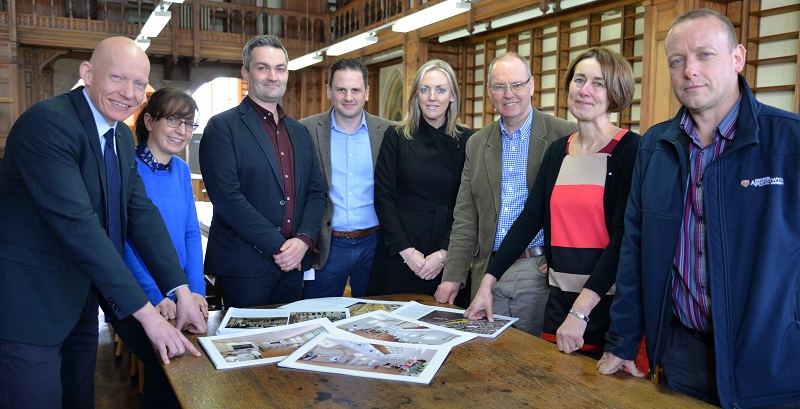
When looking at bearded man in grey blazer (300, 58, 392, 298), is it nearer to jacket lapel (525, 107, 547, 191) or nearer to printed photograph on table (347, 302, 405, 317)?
printed photograph on table (347, 302, 405, 317)

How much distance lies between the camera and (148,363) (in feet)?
7.29

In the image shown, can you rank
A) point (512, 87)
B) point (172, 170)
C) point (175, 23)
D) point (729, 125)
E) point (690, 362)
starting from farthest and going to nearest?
point (175, 23), point (172, 170), point (512, 87), point (690, 362), point (729, 125)

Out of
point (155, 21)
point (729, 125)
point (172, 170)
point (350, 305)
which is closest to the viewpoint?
point (729, 125)

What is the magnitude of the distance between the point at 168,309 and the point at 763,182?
1.74m

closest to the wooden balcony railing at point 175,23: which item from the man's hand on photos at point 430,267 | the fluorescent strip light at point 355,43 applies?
the fluorescent strip light at point 355,43

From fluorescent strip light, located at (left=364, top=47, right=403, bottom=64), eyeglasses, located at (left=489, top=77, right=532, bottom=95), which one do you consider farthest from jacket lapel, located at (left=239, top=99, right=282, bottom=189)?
fluorescent strip light, located at (left=364, top=47, right=403, bottom=64)

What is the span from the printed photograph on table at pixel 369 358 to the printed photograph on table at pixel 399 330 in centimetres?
5

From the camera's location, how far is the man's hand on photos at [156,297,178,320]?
203 cm

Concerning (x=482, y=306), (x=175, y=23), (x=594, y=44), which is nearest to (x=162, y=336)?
(x=482, y=306)

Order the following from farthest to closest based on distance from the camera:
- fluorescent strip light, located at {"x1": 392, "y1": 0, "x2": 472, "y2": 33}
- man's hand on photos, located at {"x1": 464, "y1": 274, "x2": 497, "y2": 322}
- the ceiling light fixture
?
Result: the ceiling light fixture → fluorescent strip light, located at {"x1": 392, "y1": 0, "x2": 472, "y2": 33} → man's hand on photos, located at {"x1": 464, "y1": 274, "x2": 497, "y2": 322}

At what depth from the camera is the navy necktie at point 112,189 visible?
71.6 inches

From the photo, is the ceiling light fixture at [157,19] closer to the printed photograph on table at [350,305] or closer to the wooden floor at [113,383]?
the wooden floor at [113,383]

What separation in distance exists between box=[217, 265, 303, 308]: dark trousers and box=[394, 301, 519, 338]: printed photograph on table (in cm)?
68

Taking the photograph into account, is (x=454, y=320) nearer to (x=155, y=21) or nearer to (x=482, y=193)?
(x=482, y=193)
